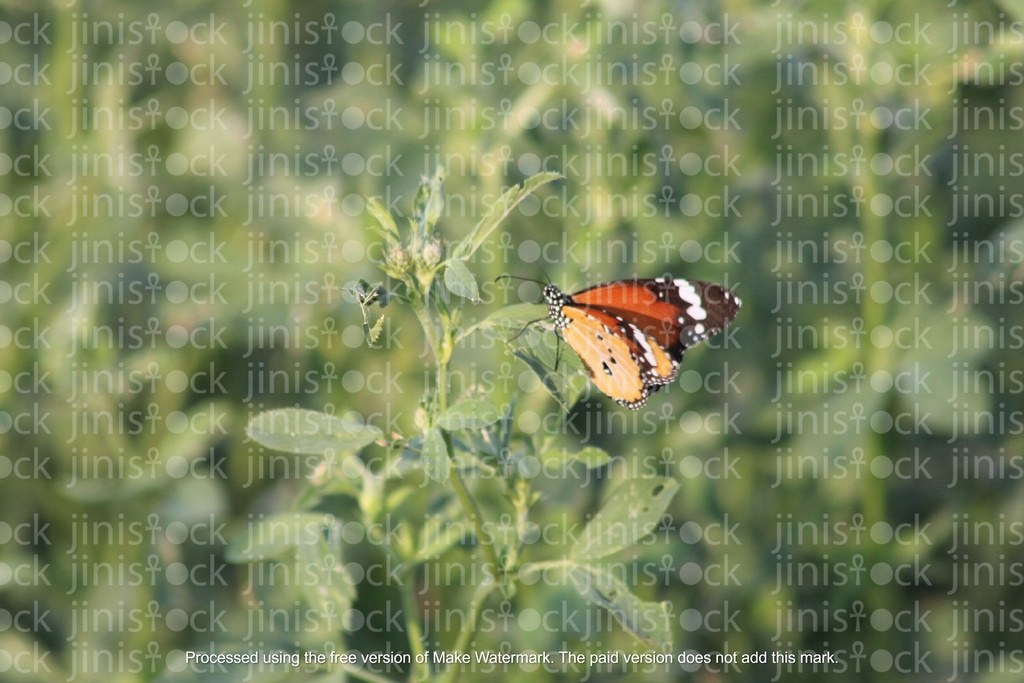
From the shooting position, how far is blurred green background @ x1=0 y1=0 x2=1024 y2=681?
2.15 metres

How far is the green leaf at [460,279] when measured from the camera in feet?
3.80

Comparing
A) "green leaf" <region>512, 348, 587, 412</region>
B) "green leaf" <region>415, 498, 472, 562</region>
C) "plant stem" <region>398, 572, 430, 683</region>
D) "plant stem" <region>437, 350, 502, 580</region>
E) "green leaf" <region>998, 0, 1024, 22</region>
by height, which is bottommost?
"plant stem" <region>398, 572, 430, 683</region>

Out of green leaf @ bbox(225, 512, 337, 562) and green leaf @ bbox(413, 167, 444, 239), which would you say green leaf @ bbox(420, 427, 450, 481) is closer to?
green leaf @ bbox(413, 167, 444, 239)

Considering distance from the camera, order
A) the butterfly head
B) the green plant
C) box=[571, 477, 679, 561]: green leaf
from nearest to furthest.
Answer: the green plant
the butterfly head
box=[571, 477, 679, 561]: green leaf

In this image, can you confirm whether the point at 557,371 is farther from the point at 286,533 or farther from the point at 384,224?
the point at 286,533

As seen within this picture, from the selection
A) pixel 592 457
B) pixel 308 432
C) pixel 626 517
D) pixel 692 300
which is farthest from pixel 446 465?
pixel 692 300

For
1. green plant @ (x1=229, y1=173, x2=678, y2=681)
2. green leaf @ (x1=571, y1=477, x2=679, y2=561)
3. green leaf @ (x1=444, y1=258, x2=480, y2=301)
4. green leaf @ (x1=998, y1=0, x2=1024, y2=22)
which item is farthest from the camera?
green leaf @ (x1=998, y1=0, x2=1024, y2=22)

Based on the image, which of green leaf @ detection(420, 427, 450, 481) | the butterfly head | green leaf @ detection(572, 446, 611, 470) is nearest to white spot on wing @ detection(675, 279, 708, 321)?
the butterfly head

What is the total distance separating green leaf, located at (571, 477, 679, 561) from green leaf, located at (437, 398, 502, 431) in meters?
0.41

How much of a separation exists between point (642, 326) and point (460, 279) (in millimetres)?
520

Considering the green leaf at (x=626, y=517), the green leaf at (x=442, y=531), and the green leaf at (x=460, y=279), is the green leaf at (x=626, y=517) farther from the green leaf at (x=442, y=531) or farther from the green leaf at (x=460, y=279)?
the green leaf at (x=460, y=279)

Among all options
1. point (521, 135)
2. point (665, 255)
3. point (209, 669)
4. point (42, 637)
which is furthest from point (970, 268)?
point (42, 637)

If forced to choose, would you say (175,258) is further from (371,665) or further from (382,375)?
(371,665)

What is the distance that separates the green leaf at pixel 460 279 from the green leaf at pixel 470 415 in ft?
0.43
